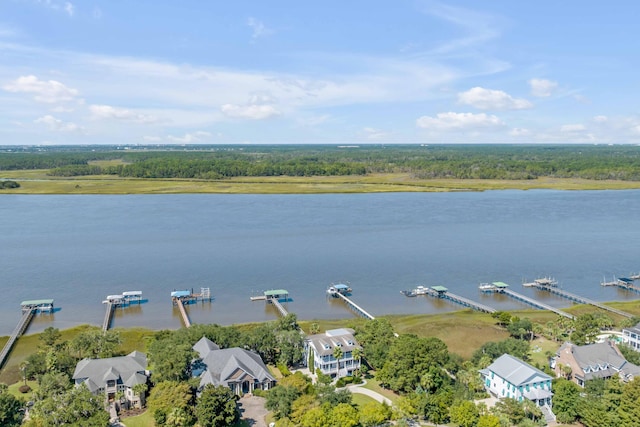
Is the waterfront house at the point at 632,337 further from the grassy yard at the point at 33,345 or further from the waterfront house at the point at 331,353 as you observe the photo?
the grassy yard at the point at 33,345

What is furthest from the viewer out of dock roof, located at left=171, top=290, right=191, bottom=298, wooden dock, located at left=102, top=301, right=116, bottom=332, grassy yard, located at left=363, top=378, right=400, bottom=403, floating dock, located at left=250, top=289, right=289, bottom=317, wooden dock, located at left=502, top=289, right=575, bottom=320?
floating dock, located at left=250, top=289, right=289, bottom=317

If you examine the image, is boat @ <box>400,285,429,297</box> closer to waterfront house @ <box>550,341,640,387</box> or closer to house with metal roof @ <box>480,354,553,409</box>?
waterfront house @ <box>550,341,640,387</box>

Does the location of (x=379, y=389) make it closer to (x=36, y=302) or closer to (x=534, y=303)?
(x=534, y=303)

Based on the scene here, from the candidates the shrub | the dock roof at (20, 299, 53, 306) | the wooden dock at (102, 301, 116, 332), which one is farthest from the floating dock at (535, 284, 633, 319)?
the dock roof at (20, 299, 53, 306)

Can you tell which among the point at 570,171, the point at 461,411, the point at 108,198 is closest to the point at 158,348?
the point at 461,411

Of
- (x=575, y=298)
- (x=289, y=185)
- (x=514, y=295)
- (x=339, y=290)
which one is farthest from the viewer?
(x=289, y=185)

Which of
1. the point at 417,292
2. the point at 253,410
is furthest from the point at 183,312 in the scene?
the point at 417,292
